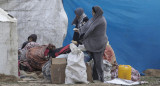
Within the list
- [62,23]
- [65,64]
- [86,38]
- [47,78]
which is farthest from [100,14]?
[62,23]

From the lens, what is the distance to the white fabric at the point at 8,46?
612 centimetres

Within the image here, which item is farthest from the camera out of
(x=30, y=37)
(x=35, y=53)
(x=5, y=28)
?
(x=30, y=37)

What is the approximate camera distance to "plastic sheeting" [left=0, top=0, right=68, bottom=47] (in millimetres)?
8625

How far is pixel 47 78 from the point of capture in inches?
262

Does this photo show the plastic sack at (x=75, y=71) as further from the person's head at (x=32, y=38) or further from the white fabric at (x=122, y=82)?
the person's head at (x=32, y=38)

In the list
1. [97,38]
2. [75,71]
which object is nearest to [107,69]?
[97,38]

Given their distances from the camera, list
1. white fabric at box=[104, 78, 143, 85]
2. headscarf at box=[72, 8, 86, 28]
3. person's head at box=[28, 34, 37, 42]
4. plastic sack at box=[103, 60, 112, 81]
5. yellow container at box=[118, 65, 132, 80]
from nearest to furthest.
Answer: white fabric at box=[104, 78, 143, 85], plastic sack at box=[103, 60, 112, 81], yellow container at box=[118, 65, 132, 80], headscarf at box=[72, 8, 86, 28], person's head at box=[28, 34, 37, 42]

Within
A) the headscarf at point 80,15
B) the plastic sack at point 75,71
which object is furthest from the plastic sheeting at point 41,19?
the plastic sack at point 75,71

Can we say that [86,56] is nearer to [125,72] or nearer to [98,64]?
[98,64]

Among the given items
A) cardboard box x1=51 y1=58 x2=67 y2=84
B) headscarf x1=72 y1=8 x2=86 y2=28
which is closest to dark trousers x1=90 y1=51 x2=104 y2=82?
cardboard box x1=51 y1=58 x2=67 y2=84

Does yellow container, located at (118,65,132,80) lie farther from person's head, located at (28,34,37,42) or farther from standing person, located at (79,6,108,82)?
person's head, located at (28,34,37,42)

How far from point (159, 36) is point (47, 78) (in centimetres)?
349

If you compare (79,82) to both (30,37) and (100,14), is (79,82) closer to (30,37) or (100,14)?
(100,14)

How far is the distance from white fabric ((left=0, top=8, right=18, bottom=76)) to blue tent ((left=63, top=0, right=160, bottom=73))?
9.55 feet
